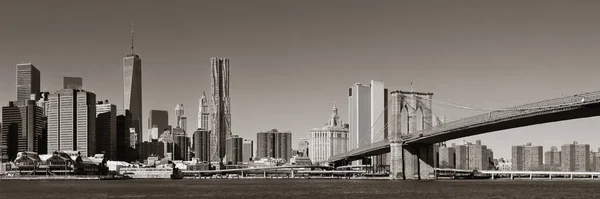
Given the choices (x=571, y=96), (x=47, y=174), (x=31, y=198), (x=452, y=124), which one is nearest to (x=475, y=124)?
(x=452, y=124)

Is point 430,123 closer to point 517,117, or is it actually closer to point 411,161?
point 411,161

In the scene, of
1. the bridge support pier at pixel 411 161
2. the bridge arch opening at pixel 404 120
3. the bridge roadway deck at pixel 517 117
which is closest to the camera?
the bridge roadway deck at pixel 517 117

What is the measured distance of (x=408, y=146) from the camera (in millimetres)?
104312

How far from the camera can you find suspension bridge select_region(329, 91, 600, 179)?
238 ft

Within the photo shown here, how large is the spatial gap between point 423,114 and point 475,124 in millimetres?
26113

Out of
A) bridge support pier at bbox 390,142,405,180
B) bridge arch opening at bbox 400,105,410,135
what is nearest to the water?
bridge support pier at bbox 390,142,405,180

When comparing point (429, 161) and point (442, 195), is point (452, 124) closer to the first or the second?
point (429, 161)

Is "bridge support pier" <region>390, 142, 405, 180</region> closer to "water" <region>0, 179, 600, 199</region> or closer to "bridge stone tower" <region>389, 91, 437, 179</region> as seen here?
"bridge stone tower" <region>389, 91, 437, 179</region>

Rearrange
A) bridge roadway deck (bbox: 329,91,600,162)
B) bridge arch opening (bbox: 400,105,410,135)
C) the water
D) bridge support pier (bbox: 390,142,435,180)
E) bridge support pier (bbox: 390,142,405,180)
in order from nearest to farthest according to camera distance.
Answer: the water → bridge roadway deck (bbox: 329,91,600,162) → bridge support pier (bbox: 390,142,405,180) → bridge support pier (bbox: 390,142,435,180) → bridge arch opening (bbox: 400,105,410,135)

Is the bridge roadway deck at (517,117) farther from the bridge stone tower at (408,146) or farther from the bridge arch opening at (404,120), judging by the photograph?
the bridge arch opening at (404,120)

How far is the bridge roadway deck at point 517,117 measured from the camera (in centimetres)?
7063

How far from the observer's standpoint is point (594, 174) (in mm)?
157125

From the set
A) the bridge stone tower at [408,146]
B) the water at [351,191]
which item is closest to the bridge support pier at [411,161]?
the bridge stone tower at [408,146]

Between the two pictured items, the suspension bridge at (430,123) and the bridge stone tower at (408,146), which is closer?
the suspension bridge at (430,123)
